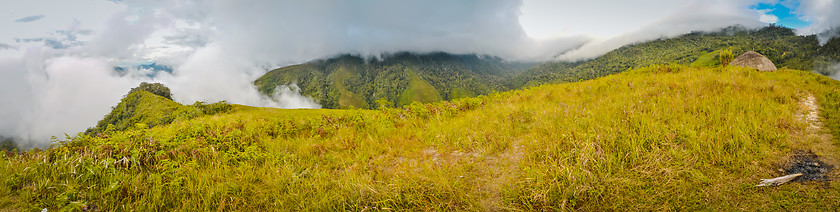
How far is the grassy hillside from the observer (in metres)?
3.10

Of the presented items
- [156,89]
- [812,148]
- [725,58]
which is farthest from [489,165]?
[156,89]

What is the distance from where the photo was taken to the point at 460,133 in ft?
19.5

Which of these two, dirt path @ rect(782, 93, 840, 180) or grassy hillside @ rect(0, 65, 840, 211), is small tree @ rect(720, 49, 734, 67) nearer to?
grassy hillside @ rect(0, 65, 840, 211)

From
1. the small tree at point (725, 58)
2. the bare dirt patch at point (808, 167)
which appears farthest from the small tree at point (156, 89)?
the small tree at point (725, 58)

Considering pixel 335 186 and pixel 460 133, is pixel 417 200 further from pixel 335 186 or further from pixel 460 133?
pixel 460 133

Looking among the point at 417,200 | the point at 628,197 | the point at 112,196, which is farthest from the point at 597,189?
the point at 112,196

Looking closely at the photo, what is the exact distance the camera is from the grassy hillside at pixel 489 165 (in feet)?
10.2

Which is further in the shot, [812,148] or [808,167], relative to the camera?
[812,148]

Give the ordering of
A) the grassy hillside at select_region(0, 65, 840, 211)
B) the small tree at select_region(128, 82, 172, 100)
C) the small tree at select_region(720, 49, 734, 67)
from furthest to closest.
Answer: the small tree at select_region(128, 82, 172, 100) < the small tree at select_region(720, 49, 734, 67) < the grassy hillside at select_region(0, 65, 840, 211)

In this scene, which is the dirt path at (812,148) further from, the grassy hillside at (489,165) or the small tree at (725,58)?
the small tree at (725,58)

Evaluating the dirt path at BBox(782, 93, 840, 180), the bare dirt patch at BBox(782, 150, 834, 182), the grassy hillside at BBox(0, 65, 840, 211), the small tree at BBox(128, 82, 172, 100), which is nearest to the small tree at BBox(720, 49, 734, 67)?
the grassy hillside at BBox(0, 65, 840, 211)

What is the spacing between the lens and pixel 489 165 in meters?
4.37

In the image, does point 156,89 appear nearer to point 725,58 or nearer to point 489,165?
point 489,165

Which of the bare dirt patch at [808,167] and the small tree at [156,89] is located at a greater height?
the small tree at [156,89]
